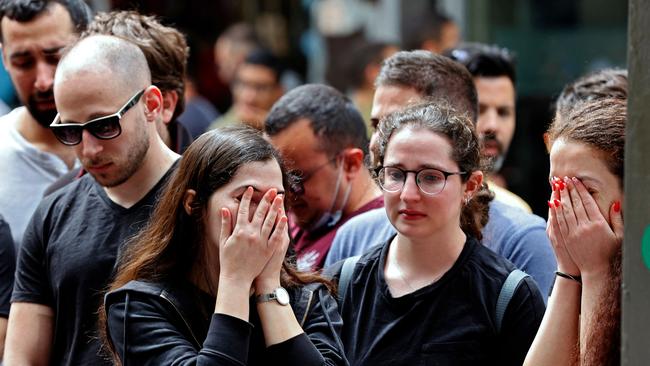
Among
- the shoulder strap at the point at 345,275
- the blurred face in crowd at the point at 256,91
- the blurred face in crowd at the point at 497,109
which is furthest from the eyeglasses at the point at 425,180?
the blurred face in crowd at the point at 256,91

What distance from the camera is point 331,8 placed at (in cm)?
1167

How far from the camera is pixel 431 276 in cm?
363

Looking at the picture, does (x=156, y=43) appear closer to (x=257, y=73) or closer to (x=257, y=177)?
(x=257, y=177)

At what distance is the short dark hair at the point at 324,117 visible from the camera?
16.4ft

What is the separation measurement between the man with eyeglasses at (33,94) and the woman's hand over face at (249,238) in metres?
1.88

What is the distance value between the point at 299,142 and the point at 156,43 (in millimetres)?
793

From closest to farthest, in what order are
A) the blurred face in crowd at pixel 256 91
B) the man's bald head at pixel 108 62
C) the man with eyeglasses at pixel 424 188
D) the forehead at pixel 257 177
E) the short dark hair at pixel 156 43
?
the forehead at pixel 257 177
the man's bald head at pixel 108 62
the man with eyeglasses at pixel 424 188
the short dark hair at pixel 156 43
the blurred face in crowd at pixel 256 91

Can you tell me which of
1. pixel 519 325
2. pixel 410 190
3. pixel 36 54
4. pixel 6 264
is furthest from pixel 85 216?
pixel 519 325

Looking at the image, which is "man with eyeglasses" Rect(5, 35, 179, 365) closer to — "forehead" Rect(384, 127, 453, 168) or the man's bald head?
the man's bald head

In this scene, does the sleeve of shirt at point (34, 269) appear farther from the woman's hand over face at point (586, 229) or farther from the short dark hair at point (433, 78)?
the woman's hand over face at point (586, 229)

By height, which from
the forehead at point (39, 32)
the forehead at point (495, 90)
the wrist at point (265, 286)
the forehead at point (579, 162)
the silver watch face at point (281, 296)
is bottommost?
the forehead at point (495, 90)

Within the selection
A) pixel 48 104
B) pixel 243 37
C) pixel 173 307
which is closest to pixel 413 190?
pixel 173 307

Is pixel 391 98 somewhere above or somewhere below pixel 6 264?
above

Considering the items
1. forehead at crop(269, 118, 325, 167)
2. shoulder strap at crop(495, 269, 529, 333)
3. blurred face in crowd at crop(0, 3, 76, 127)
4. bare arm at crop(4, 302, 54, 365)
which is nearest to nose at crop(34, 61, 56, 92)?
blurred face in crowd at crop(0, 3, 76, 127)
